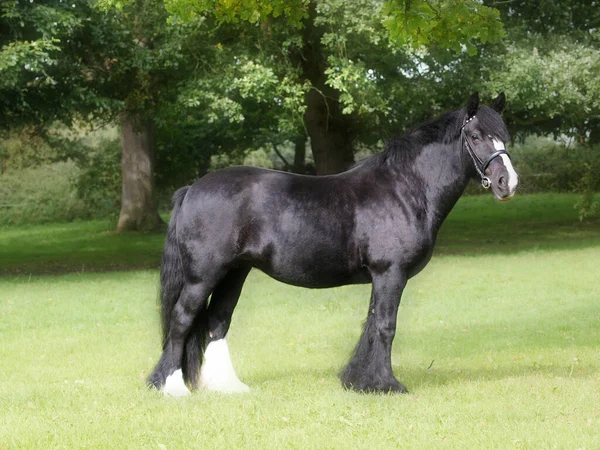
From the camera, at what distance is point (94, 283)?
1784cm

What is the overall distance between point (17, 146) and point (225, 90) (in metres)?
20.4

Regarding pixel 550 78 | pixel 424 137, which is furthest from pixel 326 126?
pixel 424 137

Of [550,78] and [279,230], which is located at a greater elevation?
[550,78]

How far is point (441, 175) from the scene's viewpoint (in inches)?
307

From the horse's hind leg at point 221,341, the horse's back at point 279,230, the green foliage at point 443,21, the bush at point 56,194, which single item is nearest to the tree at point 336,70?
the green foliage at point 443,21

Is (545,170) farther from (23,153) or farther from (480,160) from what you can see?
Result: (480,160)

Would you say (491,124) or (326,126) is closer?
(491,124)

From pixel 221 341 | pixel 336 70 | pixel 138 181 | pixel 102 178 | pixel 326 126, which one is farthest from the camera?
pixel 102 178

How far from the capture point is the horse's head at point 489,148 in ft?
24.2

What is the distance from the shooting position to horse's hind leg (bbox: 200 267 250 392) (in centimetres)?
784

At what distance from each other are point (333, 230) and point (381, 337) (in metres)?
0.99

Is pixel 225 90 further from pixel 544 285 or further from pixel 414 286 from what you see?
pixel 544 285

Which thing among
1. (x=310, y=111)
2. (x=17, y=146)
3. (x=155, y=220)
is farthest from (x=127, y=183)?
(x=17, y=146)

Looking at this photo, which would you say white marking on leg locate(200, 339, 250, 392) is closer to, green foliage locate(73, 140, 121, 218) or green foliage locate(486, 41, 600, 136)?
green foliage locate(486, 41, 600, 136)
